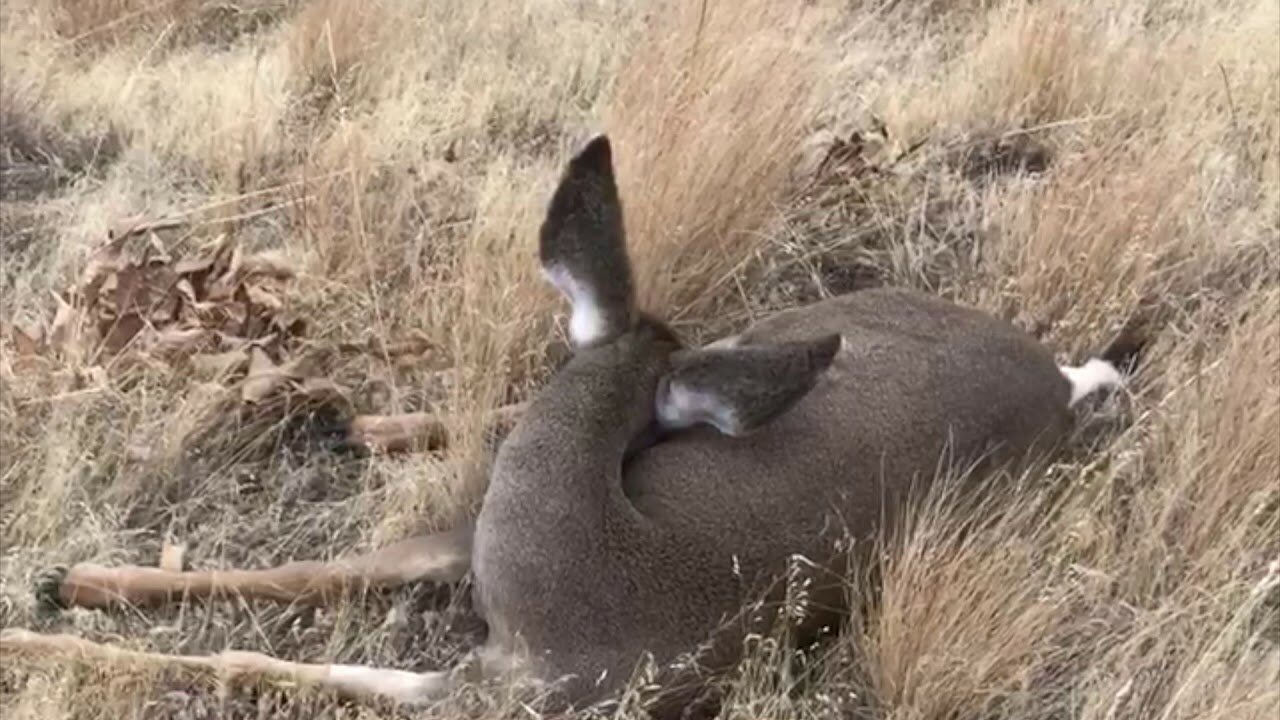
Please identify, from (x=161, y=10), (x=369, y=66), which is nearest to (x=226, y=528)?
(x=369, y=66)

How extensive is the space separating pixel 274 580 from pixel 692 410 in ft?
2.92

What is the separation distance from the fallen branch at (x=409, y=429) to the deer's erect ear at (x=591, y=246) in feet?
1.76

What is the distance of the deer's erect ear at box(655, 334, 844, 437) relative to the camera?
9.25 feet

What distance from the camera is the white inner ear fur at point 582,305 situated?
3086mm

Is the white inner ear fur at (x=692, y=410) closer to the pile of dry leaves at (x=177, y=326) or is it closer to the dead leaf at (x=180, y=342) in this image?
the pile of dry leaves at (x=177, y=326)

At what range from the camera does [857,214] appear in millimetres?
4465

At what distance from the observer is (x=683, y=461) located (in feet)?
9.62

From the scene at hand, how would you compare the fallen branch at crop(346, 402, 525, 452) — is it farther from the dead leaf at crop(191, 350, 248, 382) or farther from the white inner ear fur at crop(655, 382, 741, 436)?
the white inner ear fur at crop(655, 382, 741, 436)

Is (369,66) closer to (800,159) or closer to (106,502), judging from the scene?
(800,159)

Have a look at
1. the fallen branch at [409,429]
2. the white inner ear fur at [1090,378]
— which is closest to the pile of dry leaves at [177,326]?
the fallen branch at [409,429]

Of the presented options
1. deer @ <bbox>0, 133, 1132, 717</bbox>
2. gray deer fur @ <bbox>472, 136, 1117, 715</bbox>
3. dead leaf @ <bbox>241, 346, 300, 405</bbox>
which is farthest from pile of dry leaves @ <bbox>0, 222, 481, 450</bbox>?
gray deer fur @ <bbox>472, 136, 1117, 715</bbox>

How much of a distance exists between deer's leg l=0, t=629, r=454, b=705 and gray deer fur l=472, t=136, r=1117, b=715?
0.16 metres

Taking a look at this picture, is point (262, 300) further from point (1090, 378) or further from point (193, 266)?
point (1090, 378)

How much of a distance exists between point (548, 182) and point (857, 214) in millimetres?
847
